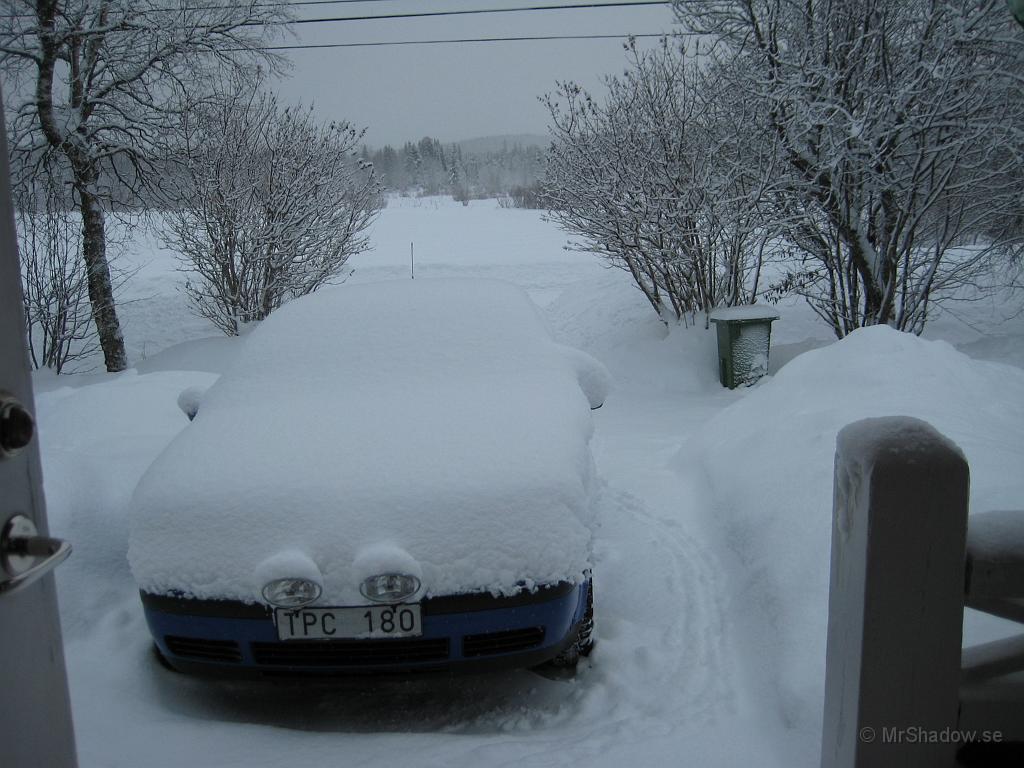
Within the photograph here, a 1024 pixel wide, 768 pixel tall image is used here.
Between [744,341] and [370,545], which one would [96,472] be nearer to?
[370,545]

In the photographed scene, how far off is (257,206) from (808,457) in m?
9.24

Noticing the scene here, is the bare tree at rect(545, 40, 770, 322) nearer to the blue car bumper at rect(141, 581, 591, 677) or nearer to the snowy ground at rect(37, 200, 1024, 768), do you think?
the snowy ground at rect(37, 200, 1024, 768)

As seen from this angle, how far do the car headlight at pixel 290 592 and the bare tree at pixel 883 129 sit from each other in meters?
7.50

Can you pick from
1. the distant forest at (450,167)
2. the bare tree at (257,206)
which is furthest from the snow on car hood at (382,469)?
the distant forest at (450,167)

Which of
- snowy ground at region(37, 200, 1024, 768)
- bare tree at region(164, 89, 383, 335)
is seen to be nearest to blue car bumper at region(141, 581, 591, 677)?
snowy ground at region(37, 200, 1024, 768)

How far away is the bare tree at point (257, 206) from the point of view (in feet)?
37.0

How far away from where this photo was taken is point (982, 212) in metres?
9.18

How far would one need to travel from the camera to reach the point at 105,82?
41.5 ft

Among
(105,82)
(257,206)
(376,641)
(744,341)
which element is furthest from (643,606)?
(105,82)

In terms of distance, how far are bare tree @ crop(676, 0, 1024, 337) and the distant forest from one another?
82713 mm

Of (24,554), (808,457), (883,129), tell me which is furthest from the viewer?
(883,129)

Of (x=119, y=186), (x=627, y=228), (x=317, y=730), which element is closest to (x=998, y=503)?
(x=317, y=730)

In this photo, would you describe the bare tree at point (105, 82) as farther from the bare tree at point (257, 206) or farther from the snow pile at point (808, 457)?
the snow pile at point (808, 457)

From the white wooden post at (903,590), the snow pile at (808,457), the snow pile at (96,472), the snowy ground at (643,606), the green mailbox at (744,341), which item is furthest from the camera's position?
the green mailbox at (744,341)
